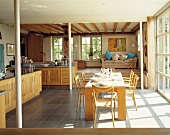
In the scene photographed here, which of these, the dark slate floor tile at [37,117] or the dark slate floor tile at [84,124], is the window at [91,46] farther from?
the dark slate floor tile at [84,124]

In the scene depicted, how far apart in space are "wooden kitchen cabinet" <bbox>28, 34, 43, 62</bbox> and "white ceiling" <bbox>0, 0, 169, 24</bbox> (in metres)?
5.97

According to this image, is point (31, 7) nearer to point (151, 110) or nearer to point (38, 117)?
point (38, 117)

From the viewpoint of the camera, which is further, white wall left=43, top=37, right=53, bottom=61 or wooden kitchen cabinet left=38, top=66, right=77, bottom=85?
white wall left=43, top=37, right=53, bottom=61

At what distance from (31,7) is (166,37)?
4.60 metres

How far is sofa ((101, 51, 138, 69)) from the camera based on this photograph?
15.9 meters

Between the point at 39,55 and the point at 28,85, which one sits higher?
the point at 39,55

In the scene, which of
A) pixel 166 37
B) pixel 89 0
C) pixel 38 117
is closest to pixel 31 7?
pixel 89 0

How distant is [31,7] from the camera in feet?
26.5

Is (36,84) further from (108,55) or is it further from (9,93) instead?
(108,55)

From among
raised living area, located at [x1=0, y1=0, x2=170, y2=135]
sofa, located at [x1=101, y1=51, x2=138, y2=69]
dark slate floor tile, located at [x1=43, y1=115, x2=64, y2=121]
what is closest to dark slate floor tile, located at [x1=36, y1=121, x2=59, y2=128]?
raised living area, located at [x1=0, y1=0, x2=170, y2=135]

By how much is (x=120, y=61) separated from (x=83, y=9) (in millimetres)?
8348

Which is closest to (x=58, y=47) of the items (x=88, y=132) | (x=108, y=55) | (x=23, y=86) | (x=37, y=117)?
(x=108, y=55)

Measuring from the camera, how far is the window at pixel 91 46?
61.5ft

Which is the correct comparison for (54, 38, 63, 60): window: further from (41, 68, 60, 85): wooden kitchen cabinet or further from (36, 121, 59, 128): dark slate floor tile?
(36, 121, 59, 128): dark slate floor tile
